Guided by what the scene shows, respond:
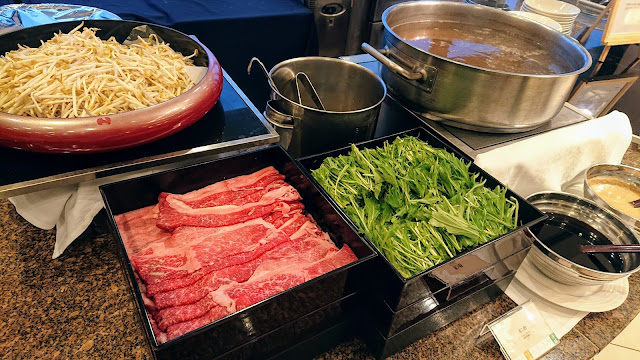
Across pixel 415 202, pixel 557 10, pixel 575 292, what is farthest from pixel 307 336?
pixel 557 10

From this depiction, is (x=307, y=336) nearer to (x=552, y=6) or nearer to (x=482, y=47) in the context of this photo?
(x=482, y=47)

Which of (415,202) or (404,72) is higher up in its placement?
(404,72)

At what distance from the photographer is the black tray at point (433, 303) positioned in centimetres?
123

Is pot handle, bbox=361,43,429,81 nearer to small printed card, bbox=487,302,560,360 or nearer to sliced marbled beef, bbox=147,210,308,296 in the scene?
sliced marbled beef, bbox=147,210,308,296

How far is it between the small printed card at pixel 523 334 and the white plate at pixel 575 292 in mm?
141

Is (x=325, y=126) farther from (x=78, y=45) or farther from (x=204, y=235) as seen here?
(x=78, y=45)

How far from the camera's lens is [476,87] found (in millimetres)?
1688

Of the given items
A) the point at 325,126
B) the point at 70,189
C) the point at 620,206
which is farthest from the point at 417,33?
the point at 70,189

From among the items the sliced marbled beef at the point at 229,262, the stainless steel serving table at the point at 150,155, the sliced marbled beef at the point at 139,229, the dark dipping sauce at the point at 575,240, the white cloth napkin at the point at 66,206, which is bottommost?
the dark dipping sauce at the point at 575,240

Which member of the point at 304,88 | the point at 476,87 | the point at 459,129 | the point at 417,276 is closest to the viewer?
the point at 417,276

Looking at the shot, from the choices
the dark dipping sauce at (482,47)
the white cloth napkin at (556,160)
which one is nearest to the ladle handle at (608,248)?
the white cloth napkin at (556,160)

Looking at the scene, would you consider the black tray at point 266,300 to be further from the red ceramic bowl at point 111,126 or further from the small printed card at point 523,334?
the small printed card at point 523,334

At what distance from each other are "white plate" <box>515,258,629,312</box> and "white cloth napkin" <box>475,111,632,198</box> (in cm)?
47

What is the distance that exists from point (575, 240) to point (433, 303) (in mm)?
842
